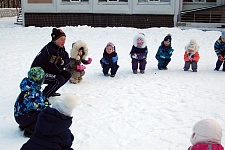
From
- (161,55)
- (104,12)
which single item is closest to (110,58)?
(161,55)

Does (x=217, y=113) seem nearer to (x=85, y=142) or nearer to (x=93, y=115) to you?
(x=93, y=115)

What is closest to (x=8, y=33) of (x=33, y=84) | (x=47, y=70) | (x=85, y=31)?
(x=85, y=31)

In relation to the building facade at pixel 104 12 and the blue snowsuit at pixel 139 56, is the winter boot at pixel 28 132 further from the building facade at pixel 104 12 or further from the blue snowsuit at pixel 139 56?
the building facade at pixel 104 12

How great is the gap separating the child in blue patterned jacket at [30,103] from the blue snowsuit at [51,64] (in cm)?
128

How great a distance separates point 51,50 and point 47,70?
0.40 metres

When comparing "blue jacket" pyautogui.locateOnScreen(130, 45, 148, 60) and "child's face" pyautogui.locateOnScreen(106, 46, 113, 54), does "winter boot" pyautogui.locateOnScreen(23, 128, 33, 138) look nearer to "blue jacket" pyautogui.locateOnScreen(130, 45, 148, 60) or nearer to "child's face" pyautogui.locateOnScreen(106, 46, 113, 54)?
"child's face" pyautogui.locateOnScreen(106, 46, 113, 54)

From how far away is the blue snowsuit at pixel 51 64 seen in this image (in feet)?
18.6

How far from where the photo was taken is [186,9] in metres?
22.1

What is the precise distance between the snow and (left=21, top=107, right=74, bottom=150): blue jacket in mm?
992

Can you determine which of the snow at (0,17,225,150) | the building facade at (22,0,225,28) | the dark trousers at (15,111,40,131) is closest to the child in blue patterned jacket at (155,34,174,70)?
the snow at (0,17,225,150)

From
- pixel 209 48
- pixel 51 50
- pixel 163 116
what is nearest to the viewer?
pixel 163 116

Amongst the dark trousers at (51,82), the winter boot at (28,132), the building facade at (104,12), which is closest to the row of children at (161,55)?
the dark trousers at (51,82)

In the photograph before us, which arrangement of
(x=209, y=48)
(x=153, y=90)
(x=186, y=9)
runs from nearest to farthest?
(x=153, y=90)
(x=209, y=48)
(x=186, y=9)

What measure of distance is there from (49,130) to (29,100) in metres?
1.36
